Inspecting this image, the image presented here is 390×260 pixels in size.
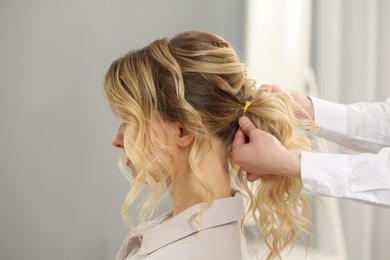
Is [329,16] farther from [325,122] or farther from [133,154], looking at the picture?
[133,154]

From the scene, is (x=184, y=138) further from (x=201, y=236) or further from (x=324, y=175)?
(x=324, y=175)

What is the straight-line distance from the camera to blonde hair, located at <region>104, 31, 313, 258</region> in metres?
1.26

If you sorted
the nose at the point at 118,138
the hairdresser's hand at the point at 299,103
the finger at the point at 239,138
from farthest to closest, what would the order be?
the hairdresser's hand at the point at 299,103 → the nose at the point at 118,138 → the finger at the point at 239,138

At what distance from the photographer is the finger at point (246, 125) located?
1261 mm

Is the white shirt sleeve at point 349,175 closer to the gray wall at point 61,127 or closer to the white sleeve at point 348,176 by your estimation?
the white sleeve at point 348,176

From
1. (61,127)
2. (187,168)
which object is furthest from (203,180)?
(61,127)

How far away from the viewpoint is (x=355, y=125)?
152 centimetres

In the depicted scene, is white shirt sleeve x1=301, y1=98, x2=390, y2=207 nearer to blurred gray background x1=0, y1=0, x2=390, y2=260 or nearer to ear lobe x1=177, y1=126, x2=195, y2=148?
ear lobe x1=177, y1=126, x2=195, y2=148

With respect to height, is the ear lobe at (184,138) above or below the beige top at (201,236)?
above

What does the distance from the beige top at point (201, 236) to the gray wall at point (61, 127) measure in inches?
30.4

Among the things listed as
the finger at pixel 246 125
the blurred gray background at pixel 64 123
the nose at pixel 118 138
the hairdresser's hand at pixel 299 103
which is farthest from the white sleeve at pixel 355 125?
the blurred gray background at pixel 64 123

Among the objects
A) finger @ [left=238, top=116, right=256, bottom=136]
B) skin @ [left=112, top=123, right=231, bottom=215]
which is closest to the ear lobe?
skin @ [left=112, top=123, right=231, bottom=215]

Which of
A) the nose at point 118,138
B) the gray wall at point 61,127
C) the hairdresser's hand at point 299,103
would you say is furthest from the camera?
the gray wall at point 61,127

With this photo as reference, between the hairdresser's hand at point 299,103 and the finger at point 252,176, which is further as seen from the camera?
the hairdresser's hand at point 299,103
